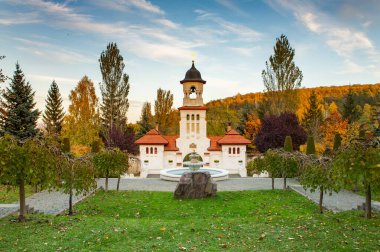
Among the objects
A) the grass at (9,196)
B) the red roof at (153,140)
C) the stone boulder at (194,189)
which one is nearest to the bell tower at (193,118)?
the red roof at (153,140)

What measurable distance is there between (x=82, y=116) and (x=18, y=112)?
14.1 meters

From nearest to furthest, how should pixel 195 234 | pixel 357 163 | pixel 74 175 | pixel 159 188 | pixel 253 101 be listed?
pixel 195 234 < pixel 357 163 < pixel 74 175 < pixel 159 188 < pixel 253 101

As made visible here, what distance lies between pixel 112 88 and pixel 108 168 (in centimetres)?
1802

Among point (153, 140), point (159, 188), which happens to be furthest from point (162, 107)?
point (159, 188)

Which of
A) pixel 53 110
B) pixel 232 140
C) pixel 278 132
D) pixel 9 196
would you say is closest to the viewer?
pixel 9 196

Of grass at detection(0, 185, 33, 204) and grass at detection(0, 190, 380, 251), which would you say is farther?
grass at detection(0, 185, 33, 204)

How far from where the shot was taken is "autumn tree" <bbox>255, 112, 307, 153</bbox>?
31.3 metres

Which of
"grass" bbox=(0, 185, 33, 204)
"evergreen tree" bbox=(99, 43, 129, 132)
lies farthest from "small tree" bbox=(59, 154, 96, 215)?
"evergreen tree" bbox=(99, 43, 129, 132)

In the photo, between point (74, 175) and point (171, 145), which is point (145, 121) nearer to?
point (171, 145)

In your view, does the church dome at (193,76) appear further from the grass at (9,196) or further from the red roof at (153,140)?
the grass at (9,196)

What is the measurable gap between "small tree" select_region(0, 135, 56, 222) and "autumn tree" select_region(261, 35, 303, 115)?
29.7 m

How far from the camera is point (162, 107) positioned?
155 ft

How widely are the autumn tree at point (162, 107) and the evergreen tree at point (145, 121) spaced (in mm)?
1555

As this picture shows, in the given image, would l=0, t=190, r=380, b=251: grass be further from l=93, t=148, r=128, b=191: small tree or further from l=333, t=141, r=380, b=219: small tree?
l=93, t=148, r=128, b=191: small tree
